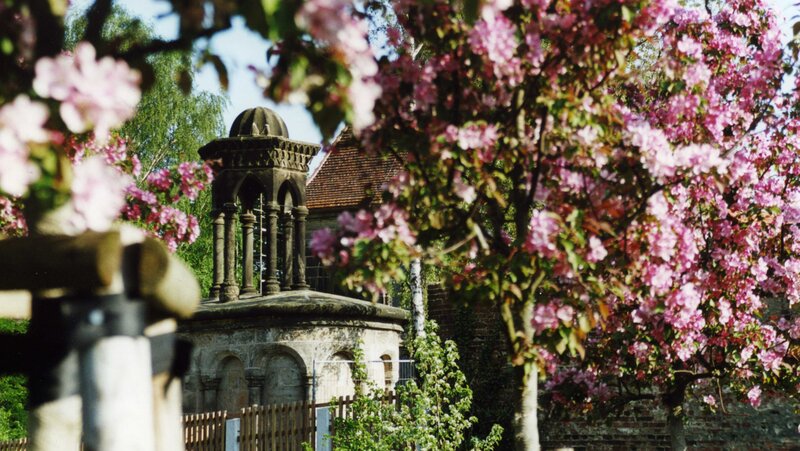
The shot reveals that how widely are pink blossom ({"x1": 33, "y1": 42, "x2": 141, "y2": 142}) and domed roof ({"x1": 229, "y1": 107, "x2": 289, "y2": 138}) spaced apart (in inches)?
635

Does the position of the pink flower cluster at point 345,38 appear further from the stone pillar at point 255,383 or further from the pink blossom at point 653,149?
the stone pillar at point 255,383

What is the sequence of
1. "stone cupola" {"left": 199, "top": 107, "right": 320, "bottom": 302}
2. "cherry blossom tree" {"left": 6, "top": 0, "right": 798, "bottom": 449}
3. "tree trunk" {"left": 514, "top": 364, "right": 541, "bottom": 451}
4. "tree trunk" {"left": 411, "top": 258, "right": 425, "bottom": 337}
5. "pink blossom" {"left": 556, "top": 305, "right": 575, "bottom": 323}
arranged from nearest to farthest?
1. "cherry blossom tree" {"left": 6, "top": 0, "right": 798, "bottom": 449}
2. "pink blossom" {"left": 556, "top": 305, "right": 575, "bottom": 323}
3. "tree trunk" {"left": 514, "top": 364, "right": 541, "bottom": 451}
4. "tree trunk" {"left": 411, "top": 258, "right": 425, "bottom": 337}
5. "stone cupola" {"left": 199, "top": 107, "right": 320, "bottom": 302}

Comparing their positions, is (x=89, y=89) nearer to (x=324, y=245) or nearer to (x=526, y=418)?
(x=324, y=245)

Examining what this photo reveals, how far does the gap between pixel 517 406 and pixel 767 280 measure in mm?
4838

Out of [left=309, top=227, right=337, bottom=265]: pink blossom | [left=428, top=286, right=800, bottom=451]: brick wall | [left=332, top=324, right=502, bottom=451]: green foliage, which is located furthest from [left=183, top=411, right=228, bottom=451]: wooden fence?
[left=309, top=227, right=337, bottom=265]: pink blossom

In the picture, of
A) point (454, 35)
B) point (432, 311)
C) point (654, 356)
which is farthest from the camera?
point (432, 311)

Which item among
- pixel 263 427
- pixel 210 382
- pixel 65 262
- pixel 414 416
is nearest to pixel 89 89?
pixel 65 262

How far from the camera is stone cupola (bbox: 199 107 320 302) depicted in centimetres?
1855

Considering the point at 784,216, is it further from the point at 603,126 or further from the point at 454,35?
the point at 454,35

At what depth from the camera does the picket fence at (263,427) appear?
1217 cm

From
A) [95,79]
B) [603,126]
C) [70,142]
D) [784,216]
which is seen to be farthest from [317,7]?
[784,216]

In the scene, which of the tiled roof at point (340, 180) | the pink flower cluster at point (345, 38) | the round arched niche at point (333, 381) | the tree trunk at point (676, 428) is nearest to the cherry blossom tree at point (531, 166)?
the pink flower cluster at point (345, 38)

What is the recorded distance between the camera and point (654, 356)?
29.6ft

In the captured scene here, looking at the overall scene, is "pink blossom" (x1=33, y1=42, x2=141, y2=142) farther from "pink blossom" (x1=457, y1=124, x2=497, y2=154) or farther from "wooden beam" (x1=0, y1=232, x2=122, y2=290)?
"pink blossom" (x1=457, y1=124, x2=497, y2=154)
